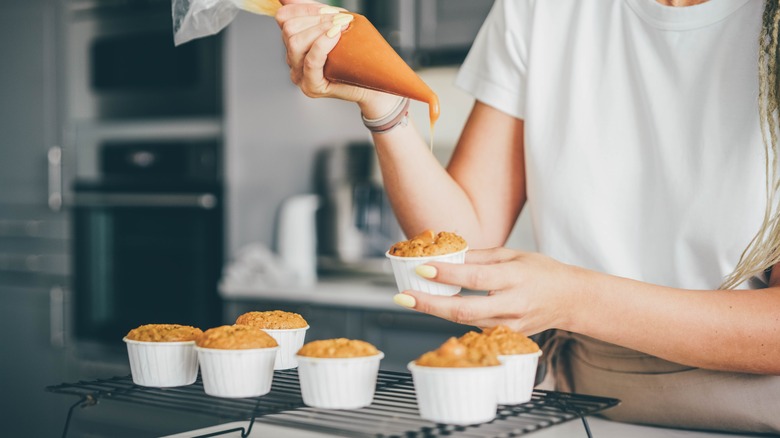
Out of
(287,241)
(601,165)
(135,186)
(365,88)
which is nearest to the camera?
(365,88)

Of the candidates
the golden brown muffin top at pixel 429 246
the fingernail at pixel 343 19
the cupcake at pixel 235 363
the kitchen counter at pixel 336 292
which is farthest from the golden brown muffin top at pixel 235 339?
the kitchen counter at pixel 336 292

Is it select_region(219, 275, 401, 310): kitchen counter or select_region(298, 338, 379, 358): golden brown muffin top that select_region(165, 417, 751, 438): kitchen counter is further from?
select_region(219, 275, 401, 310): kitchen counter

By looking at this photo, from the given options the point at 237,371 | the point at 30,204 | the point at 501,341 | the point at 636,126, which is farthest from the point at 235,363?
the point at 30,204

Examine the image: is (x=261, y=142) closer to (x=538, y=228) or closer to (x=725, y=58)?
(x=538, y=228)

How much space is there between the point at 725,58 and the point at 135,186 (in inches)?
99.6

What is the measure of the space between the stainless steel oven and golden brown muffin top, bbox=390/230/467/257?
7.37ft

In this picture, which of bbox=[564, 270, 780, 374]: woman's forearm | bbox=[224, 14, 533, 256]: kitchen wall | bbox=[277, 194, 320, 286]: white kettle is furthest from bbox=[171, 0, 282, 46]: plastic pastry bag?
bbox=[224, 14, 533, 256]: kitchen wall

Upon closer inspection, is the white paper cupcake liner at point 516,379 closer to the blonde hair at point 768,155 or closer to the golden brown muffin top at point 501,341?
the golden brown muffin top at point 501,341

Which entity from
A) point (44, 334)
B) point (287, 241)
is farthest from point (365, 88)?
point (44, 334)

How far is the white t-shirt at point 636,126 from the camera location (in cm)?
127

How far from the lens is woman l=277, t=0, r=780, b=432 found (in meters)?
1.10

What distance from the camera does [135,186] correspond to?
132 inches

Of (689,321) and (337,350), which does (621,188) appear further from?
(337,350)

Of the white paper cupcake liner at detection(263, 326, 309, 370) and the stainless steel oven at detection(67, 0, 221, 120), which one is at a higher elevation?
the stainless steel oven at detection(67, 0, 221, 120)
